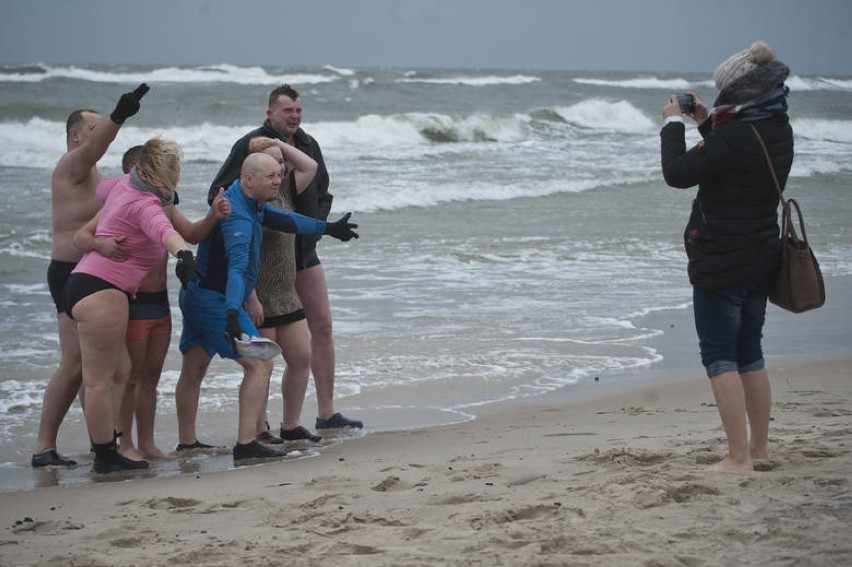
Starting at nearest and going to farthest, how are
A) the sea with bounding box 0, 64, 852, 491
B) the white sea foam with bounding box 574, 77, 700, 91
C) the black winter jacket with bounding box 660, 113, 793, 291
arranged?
the black winter jacket with bounding box 660, 113, 793, 291 < the sea with bounding box 0, 64, 852, 491 < the white sea foam with bounding box 574, 77, 700, 91

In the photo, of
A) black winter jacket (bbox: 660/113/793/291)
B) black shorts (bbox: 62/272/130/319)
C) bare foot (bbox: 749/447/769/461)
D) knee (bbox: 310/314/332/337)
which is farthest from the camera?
knee (bbox: 310/314/332/337)

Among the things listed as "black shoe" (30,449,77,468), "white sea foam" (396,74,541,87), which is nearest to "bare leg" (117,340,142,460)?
"black shoe" (30,449,77,468)

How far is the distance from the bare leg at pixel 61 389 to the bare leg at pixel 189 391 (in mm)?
502

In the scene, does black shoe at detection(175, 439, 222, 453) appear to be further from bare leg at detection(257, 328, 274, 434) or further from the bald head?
the bald head

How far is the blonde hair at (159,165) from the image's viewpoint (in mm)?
5199

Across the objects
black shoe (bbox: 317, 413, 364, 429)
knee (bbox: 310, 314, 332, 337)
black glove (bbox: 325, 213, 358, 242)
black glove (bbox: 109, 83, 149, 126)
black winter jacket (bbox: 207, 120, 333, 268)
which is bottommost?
black shoe (bbox: 317, 413, 364, 429)

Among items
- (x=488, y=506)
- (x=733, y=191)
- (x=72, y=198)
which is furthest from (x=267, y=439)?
(x=733, y=191)

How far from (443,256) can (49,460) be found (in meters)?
7.50

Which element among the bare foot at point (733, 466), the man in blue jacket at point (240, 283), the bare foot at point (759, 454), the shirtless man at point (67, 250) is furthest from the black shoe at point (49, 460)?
the bare foot at point (759, 454)

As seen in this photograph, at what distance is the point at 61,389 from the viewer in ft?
18.5

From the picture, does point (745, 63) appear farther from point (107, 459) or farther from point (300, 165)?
point (107, 459)

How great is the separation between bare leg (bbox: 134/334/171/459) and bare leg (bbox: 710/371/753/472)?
8.76 ft

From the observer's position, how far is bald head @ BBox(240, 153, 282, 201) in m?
5.35

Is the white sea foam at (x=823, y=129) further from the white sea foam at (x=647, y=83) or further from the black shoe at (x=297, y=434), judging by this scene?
the black shoe at (x=297, y=434)
